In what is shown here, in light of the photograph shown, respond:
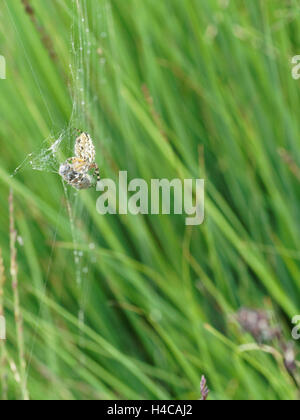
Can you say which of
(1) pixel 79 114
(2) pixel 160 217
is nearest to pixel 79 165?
(1) pixel 79 114

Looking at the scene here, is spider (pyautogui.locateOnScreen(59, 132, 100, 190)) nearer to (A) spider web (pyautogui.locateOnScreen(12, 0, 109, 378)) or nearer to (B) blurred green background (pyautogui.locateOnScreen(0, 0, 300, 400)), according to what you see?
(A) spider web (pyautogui.locateOnScreen(12, 0, 109, 378))

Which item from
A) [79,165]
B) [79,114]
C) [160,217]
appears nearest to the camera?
[79,165]

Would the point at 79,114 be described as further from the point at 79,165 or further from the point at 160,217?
the point at 160,217

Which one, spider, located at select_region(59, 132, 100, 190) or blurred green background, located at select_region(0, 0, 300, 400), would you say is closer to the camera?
spider, located at select_region(59, 132, 100, 190)

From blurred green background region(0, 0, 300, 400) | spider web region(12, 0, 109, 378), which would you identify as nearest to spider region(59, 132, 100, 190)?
spider web region(12, 0, 109, 378)

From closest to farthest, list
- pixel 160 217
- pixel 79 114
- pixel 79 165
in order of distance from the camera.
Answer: pixel 79 165 → pixel 79 114 → pixel 160 217

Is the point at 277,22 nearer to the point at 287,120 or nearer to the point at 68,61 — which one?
the point at 287,120
